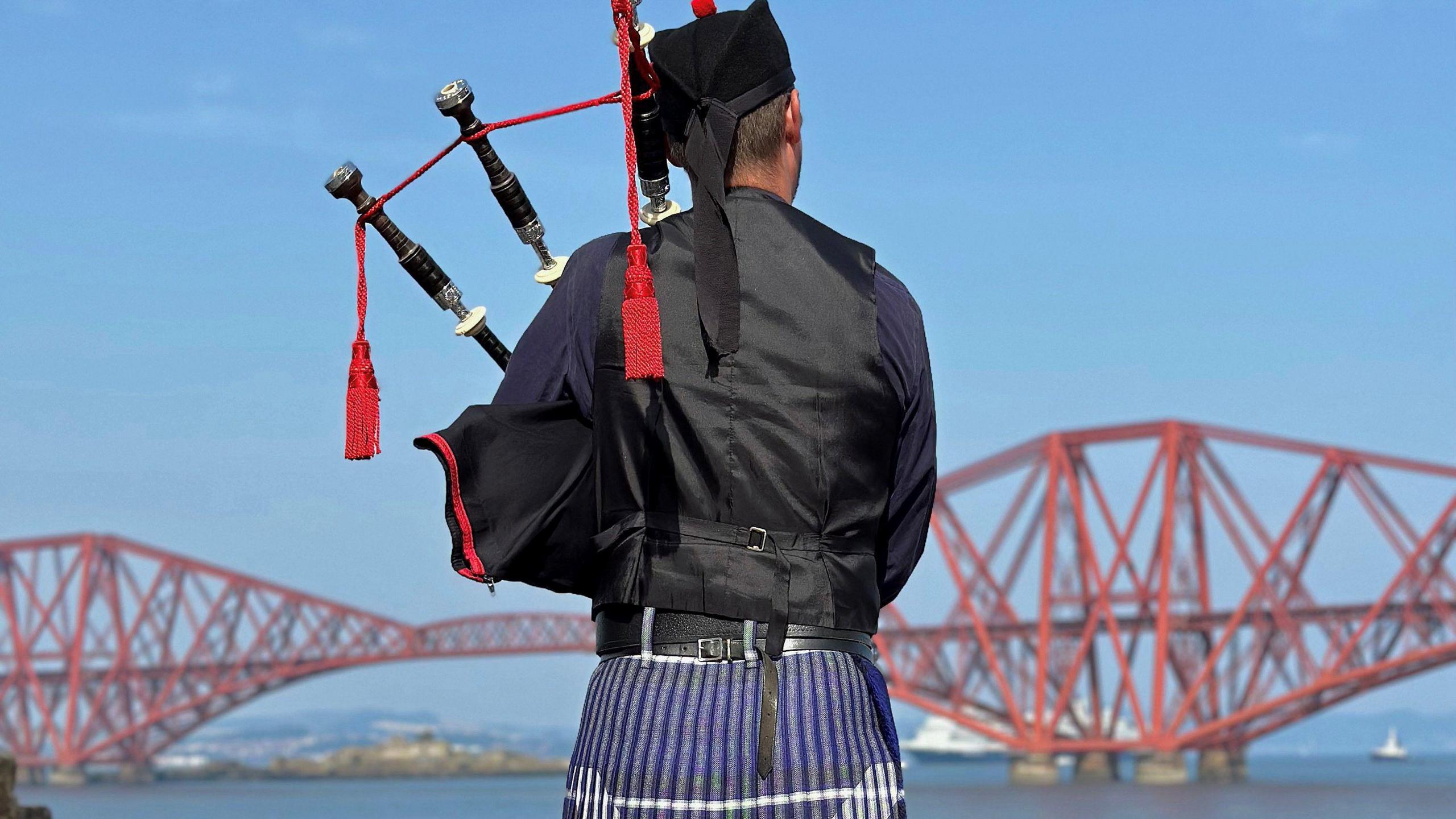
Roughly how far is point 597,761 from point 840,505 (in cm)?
44

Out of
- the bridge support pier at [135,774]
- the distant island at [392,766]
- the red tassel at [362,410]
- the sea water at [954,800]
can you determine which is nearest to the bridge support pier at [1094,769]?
the sea water at [954,800]

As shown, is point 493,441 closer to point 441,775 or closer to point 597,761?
point 597,761

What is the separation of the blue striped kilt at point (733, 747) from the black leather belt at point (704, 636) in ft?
0.04

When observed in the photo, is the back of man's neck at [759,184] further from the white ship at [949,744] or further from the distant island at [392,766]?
the white ship at [949,744]

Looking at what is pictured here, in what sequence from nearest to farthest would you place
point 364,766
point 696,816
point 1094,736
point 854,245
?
point 696,816, point 854,245, point 1094,736, point 364,766

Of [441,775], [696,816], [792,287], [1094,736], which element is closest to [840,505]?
[792,287]

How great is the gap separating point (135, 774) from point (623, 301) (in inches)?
4111

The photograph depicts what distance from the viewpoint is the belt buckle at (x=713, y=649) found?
2115 millimetres

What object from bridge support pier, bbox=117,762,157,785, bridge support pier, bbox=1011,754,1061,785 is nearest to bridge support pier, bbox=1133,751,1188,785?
bridge support pier, bbox=1011,754,1061,785

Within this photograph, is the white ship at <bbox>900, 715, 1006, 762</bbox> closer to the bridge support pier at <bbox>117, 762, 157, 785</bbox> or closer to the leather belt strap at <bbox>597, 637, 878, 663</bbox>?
the bridge support pier at <bbox>117, 762, 157, 785</bbox>

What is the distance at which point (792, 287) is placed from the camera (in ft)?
7.14

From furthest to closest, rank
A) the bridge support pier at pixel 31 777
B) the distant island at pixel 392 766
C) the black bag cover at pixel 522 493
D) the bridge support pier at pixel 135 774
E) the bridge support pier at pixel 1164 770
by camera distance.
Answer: the distant island at pixel 392 766, the bridge support pier at pixel 31 777, the bridge support pier at pixel 135 774, the bridge support pier at pixel 1164 770, the black bag cover at pixel 522 493

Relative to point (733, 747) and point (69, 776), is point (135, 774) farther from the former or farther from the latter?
point (733, 747)

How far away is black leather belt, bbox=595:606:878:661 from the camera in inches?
83.4
